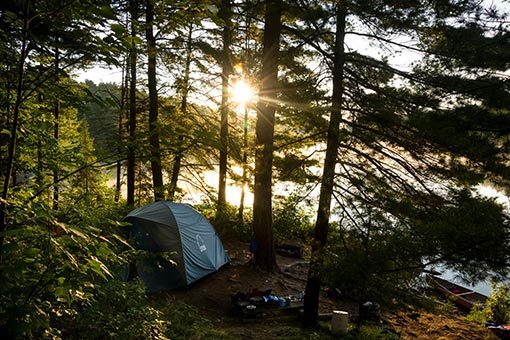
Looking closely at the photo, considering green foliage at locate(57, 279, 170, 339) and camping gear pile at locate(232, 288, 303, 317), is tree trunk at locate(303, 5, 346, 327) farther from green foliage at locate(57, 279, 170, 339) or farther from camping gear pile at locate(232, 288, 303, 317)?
green foliage at locate(57, 279, 170, 339)

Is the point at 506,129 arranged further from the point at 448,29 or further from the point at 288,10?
the point at 288,10

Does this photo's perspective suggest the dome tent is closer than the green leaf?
No

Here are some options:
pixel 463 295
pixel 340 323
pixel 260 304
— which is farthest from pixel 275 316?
pixel 463 295

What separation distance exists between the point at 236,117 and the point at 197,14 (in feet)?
41.9

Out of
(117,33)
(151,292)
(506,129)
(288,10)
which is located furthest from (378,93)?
(151,292)

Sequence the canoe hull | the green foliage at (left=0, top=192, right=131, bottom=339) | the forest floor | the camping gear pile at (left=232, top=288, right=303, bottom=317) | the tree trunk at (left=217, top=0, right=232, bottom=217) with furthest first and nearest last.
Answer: the tree trunk at (left=217, top=0, right=232, bottom=217), the canoe hull, the camping gear pile at (left=232, top=288, right=303, bottom=317), the forest floor, the green foliage at (left=0, top=192, right=131, bottom=339)

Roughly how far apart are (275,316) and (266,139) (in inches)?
178

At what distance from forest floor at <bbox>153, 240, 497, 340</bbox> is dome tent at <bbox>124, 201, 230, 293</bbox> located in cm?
38

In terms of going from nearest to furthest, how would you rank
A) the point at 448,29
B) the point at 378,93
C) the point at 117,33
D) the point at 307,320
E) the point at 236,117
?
the point at 117,33
the point at 448,29
the point at 378,93
the point at 307,320
the point at 236,117

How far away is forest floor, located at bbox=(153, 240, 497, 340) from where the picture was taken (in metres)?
7.09

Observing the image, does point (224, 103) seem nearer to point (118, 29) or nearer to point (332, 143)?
point (332, 143)

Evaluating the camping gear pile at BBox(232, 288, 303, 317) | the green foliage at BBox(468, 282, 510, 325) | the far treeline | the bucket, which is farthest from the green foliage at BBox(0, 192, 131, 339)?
the green foliage at BBox(468, 282, 510, 325)

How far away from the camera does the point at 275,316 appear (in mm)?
7902

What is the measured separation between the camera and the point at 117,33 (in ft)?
7.47
